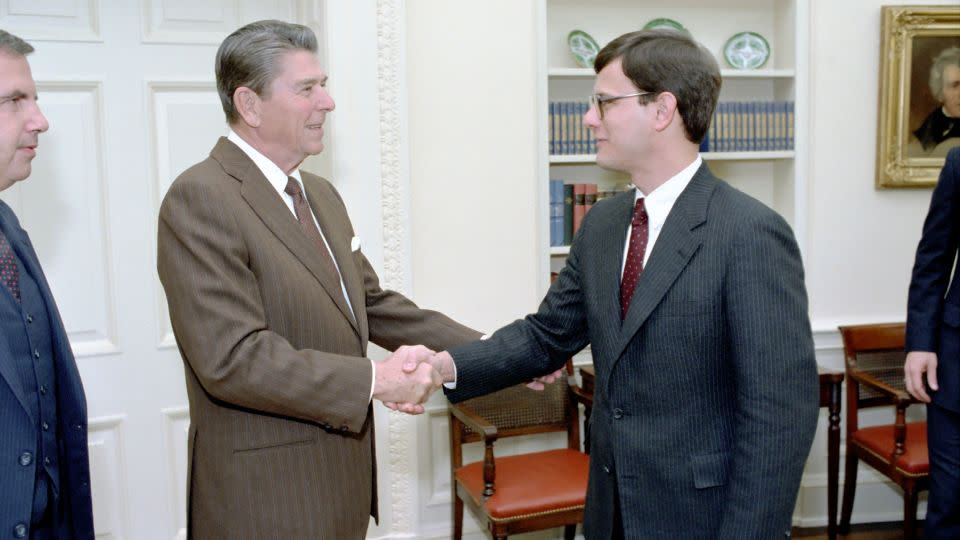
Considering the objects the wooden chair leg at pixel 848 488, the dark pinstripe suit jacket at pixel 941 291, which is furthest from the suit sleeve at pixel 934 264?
the wooden chair leg at pixel 848 488

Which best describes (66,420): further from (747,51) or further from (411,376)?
(747,51)

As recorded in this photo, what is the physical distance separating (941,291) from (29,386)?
2.91 meters

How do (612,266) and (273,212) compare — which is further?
(273,212)

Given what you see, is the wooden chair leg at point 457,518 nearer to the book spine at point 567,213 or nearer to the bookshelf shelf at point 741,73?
the book spine at point 567,213

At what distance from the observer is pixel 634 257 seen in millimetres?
1938

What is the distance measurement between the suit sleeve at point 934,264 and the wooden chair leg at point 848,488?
0.90 meters

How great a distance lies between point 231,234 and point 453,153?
1.84 meters

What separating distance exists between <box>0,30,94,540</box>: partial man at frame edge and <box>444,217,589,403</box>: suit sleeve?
94 centimetres

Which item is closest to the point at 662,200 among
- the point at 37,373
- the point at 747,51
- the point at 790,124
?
the point at 37,373

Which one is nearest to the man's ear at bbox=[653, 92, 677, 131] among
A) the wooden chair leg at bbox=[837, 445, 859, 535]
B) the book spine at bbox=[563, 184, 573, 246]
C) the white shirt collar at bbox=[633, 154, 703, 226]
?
the white shirt collar at bbox=[633, 154, 703, 226]

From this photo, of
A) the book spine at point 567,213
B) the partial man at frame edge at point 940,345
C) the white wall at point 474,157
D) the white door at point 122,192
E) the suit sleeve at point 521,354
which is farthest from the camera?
the book spine at point 567,213

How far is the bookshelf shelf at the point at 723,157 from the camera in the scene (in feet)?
12.6

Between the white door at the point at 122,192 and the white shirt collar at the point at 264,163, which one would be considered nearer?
the white shirt collar at the point at 264,163

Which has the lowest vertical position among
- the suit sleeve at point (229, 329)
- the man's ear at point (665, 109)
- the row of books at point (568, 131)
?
the suit sleeve at point (229, 329)
